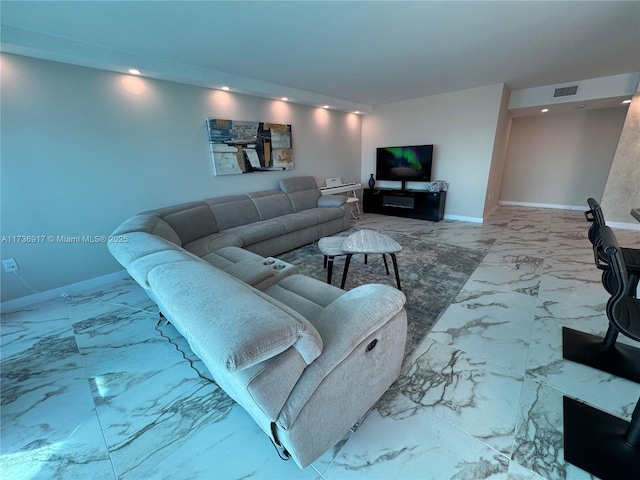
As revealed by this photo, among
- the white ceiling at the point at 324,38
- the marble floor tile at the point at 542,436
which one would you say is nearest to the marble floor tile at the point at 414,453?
the marble floor tile at the point at 542,436

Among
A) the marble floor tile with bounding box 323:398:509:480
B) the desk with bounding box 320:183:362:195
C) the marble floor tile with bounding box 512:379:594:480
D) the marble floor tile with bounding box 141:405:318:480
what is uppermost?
the desk with bounding box 320:183:362:195

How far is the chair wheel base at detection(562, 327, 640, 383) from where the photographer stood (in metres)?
1.53

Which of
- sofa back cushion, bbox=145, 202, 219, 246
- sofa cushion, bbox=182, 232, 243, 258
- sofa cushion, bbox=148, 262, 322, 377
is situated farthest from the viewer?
sofa back cushion, bbox=145, 202, 219, 246

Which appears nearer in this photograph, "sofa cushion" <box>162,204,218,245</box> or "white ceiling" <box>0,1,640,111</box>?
"white ceiling" <box>0,1,640,111</box>

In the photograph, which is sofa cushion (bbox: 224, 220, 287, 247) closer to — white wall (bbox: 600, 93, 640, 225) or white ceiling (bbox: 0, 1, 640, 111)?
white ceiling (bbox: 0, 1, 640, 111)

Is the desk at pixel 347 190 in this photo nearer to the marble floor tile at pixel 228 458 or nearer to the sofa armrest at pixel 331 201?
the sofa armrest at pixel 331 201

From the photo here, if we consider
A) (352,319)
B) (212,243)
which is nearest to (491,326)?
(352,319)

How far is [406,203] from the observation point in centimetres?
554

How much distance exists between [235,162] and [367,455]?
12.3 feet

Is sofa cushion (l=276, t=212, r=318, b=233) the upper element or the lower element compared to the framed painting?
lower

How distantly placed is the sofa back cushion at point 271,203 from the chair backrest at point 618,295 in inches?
138

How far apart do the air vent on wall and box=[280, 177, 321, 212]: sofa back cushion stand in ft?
14.8

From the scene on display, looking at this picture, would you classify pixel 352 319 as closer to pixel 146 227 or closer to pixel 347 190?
pixel 146 227

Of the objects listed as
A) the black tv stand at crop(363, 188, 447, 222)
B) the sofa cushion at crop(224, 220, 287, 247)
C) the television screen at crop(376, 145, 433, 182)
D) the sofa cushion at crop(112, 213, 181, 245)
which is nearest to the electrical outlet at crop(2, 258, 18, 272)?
the sofa cushion at crop(112, 213, 181, 245)
